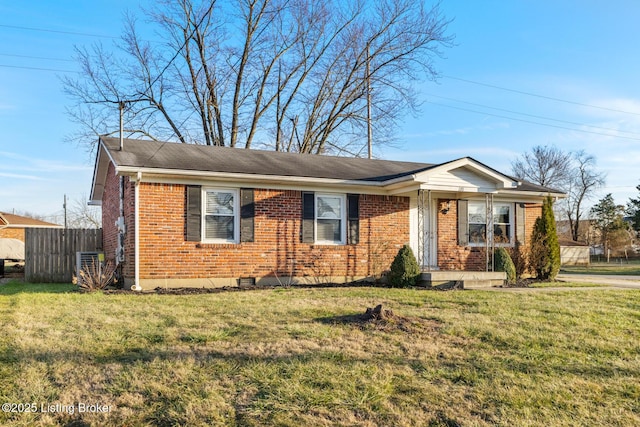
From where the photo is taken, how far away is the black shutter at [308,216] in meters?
13.3

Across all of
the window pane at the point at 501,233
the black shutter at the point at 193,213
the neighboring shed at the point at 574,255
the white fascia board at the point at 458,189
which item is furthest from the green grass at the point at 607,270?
the black shutter at the point at 193,213

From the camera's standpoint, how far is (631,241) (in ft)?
141

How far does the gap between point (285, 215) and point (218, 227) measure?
1.66 meters

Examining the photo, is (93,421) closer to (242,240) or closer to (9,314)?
(9,314)

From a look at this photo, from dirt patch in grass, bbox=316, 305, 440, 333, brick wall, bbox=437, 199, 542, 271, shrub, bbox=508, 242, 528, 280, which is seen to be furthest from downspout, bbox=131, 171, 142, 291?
shrub, bbox=508, 242, 528, 280

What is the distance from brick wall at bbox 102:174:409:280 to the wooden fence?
1.13m

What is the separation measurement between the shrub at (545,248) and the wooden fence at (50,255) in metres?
13.3

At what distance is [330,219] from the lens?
541 inches

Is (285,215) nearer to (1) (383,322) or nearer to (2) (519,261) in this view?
(1) (383,322)

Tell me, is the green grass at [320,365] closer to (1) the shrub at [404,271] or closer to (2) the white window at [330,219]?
(1) the shrub at [404,271]

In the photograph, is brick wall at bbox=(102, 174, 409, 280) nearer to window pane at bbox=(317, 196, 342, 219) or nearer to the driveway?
window pane at bbox=(317, 196, 342, 219)

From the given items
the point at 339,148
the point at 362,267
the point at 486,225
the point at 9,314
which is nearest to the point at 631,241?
the point at 339,148

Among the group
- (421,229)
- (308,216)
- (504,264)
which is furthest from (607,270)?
(308,216)

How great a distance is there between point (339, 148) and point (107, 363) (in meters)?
24.8
